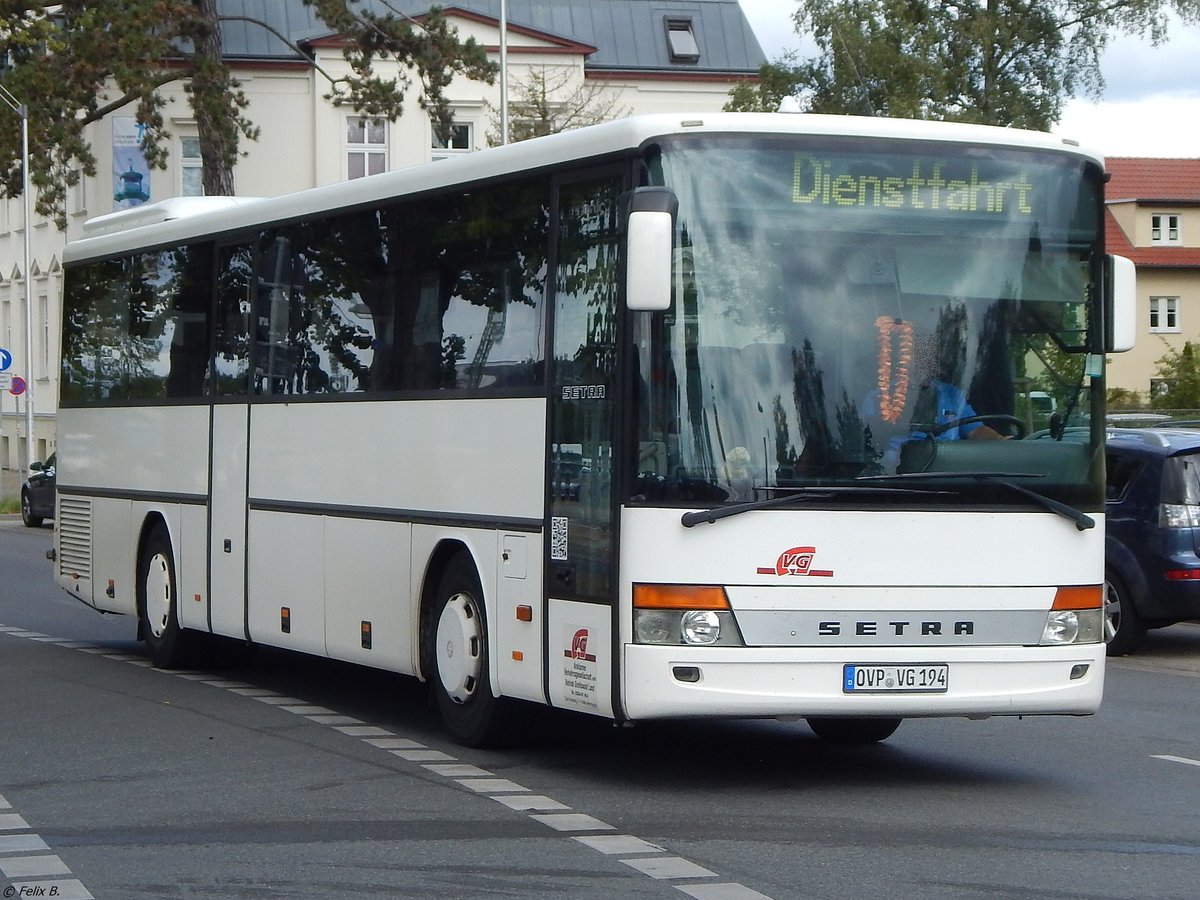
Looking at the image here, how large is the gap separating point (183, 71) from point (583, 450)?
102ft

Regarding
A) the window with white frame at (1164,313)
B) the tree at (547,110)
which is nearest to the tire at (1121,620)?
the tree at (547,110)

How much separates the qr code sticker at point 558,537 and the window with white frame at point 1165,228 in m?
90.5

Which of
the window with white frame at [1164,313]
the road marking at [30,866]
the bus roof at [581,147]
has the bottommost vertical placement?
the road marking at [30,866]

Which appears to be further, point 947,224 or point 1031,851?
point 947,224

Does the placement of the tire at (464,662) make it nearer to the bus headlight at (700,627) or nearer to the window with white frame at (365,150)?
the bus headlight at (700,627)

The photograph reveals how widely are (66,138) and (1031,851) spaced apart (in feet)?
105

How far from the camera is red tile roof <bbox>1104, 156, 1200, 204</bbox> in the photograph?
96.7 metres

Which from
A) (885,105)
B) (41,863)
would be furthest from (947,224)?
(885,105)

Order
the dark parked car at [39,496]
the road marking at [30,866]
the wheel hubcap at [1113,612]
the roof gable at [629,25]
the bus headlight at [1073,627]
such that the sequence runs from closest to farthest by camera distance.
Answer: the road marking at [30,866]
the bus headlight at [1073,627]
the wheel hubcap at [1113,612]
the dark parked car at [39,496]
the roof gable at [629,25]

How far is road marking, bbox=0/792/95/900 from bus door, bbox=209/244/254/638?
5331mm

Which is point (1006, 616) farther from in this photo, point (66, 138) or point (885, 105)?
point (885, 105)

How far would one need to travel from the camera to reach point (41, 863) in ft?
26.2

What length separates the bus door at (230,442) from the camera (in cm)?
1433

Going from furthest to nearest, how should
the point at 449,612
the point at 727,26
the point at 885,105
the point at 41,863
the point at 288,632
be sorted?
1. the point at 727,26
2. the point at 885,105
3. the point at 288,632
4. the point at 449,612
5. the point at 41,863
